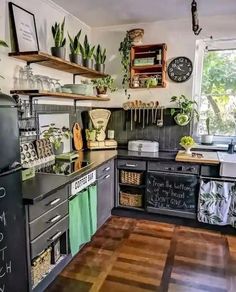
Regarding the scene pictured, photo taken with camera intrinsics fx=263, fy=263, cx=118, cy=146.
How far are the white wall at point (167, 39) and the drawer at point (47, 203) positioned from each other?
190 centimetres

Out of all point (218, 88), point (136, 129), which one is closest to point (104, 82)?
point (136, 129)

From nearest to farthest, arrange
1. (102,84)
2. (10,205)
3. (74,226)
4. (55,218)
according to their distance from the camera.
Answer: (10,205)
(55,218)
(74,226)
(102,84)

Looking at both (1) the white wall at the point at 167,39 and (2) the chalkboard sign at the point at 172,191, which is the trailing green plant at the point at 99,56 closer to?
(1) the white wall at the point at 167,39

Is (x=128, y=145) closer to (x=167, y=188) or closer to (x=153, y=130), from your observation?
(x=153, y=130)

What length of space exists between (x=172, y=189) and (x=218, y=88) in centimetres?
142

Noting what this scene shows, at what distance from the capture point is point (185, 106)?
324 centimetres

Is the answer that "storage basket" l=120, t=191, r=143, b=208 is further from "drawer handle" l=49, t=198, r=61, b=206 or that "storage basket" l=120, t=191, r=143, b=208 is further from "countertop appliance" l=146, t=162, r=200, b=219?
"drawer handle" l=49, t=198, r=61, b=206

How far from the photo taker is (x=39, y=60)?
2395 millimetres

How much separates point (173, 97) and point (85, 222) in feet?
6.28

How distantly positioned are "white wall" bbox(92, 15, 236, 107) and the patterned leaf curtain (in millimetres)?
1202

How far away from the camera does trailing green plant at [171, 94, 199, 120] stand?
3.24 metres

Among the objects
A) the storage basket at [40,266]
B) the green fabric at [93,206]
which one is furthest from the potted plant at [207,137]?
the storage basket at [40,266]

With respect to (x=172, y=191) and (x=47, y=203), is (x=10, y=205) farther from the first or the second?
(x=172, y=191)

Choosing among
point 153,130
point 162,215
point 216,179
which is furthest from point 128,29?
point 162,215
